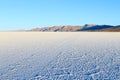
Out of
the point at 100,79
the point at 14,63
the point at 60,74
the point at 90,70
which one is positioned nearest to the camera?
the point at 100,79

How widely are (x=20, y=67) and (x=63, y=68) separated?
1.23 metres

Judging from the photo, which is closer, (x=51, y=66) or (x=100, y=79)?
(x=100, y=79)

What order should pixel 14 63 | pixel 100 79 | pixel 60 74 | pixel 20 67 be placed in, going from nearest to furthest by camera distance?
pixel 100 79, pixel 60 74, pixel 20 67, pixel 14 63

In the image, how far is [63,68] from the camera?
6.88 m

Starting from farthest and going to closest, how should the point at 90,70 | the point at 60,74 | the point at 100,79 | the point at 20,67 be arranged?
the point at 20,67 < the point at 90,70 < the point at 60,74 < the point at 100,79

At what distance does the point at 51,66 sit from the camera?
7.14 metres

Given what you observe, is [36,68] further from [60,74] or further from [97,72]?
[97,72]

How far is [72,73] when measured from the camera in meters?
6.16

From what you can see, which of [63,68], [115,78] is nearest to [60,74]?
[63,68]

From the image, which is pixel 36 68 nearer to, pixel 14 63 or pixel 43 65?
pixel 43 65

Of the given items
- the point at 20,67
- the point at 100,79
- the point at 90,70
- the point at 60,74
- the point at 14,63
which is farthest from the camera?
the point at 14,63

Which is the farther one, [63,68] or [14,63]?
[14,63]

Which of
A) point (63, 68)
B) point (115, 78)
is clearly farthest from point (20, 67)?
point (115, 78)

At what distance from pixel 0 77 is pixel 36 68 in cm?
142
